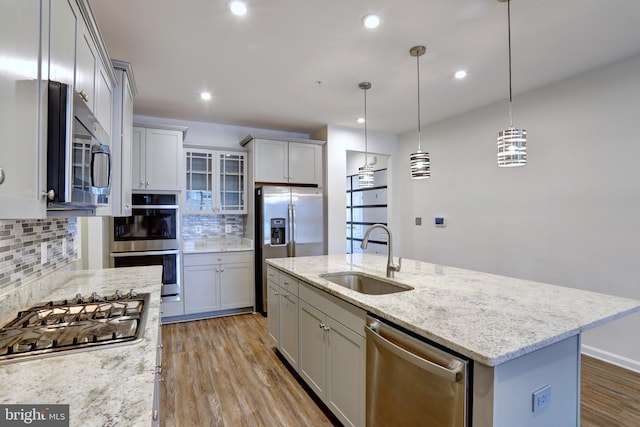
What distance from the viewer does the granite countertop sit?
163 inches

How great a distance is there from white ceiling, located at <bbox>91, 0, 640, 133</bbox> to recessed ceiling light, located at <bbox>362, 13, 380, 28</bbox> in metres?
0.04

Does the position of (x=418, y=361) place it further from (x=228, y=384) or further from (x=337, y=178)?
(x=337, y=178)

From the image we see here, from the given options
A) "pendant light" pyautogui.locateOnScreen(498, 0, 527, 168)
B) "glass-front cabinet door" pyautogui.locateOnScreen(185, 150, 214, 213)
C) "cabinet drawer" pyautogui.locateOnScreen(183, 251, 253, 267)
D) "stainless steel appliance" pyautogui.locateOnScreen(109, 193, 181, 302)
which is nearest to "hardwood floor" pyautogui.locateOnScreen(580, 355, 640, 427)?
"pendant light" pyautogui.locateOnScreen(498, 0, 527, 168)

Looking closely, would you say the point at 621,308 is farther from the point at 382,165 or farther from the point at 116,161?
the point at 382,165

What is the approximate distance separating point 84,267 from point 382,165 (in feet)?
15.2

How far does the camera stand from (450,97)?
364cm

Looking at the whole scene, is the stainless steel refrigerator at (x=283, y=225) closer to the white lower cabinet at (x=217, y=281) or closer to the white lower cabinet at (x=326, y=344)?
the white lower cabinet at (x=217, y=281)

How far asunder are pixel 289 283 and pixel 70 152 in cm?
188

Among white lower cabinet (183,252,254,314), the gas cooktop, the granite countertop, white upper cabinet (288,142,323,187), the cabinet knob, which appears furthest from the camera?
white upper cabinet (288,142,323,187)

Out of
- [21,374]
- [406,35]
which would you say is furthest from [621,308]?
[21,374]

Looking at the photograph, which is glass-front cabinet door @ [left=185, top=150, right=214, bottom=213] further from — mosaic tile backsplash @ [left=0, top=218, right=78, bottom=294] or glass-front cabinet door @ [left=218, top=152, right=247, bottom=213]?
mosaic tile backsplash @ [left=0, top=218, right=78, bottom=294]

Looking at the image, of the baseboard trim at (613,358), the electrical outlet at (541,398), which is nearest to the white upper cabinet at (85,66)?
the electrical outlet at (541,398)

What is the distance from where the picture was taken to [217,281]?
4137mm

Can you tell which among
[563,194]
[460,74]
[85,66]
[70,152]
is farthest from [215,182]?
[563,194]
